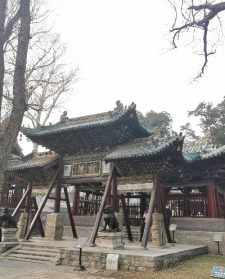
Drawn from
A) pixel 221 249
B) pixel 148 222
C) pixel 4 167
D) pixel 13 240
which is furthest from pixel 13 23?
pixel 221 249

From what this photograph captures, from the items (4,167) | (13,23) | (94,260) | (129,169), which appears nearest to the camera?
(4,167)

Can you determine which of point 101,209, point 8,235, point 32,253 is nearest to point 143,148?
point 101,209

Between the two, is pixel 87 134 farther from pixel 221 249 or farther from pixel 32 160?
pixel 221 249

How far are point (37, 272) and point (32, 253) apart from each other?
10.3 feet

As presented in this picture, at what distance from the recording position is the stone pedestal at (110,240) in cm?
1175

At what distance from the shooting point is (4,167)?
634 cm

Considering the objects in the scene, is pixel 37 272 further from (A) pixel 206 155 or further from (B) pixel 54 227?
(A) pixel 206 155

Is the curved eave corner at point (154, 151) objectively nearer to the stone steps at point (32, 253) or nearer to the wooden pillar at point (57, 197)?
the wooden pillar at point (57, 197)

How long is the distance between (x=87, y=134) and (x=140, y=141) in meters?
2.55

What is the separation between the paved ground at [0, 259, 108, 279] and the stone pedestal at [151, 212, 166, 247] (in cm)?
377

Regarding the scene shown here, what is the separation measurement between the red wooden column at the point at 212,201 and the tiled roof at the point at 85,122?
574cm

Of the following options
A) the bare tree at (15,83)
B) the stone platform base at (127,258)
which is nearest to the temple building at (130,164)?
the stone platform base at (127,258)

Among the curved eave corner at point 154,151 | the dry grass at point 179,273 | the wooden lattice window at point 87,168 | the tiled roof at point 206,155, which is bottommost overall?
the dry grass at point 179,273

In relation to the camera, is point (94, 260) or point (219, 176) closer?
point (94, 260)
